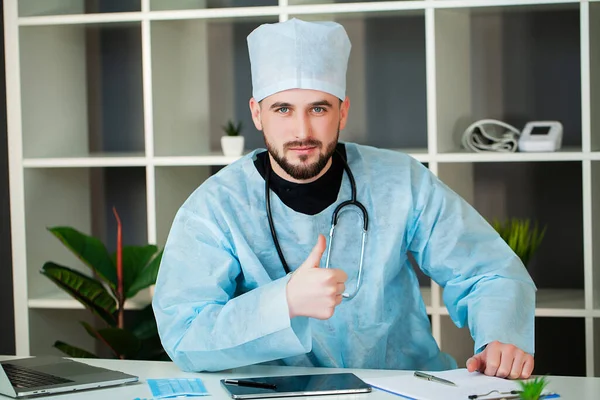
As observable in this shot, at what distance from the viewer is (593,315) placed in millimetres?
2695

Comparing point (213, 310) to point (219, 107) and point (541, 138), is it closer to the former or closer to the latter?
point (541, 138)

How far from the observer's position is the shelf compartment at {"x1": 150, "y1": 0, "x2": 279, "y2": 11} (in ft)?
9.76

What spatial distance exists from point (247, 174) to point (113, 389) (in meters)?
0.66

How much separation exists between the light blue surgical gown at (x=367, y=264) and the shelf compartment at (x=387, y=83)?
1131mm

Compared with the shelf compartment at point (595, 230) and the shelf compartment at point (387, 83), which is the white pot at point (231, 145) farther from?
the shelf compartment at point (595, 230)

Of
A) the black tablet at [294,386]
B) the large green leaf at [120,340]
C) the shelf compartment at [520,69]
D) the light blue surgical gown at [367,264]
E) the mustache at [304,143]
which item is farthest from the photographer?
the shelf compartment at [520,69]

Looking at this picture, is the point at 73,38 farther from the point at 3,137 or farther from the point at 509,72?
the point at 509,72

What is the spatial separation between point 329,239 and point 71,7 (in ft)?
5.86

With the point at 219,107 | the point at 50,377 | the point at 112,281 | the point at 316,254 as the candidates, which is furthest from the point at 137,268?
the point at 316,254

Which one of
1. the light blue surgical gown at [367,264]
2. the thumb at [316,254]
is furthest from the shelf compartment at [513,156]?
the thumb at [316,254]

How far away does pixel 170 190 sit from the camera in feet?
10.00

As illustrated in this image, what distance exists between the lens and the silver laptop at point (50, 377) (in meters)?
1.53

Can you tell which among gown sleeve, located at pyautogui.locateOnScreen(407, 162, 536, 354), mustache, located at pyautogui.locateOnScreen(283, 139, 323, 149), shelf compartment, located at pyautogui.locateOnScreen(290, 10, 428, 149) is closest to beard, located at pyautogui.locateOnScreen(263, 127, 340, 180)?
mustache, located at pyautogui.locateOnScreen(283, 139, 323, 149)

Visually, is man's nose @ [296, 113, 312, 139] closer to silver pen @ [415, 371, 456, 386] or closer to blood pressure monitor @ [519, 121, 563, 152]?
silver pen @ [415, 371, 456, 386]
